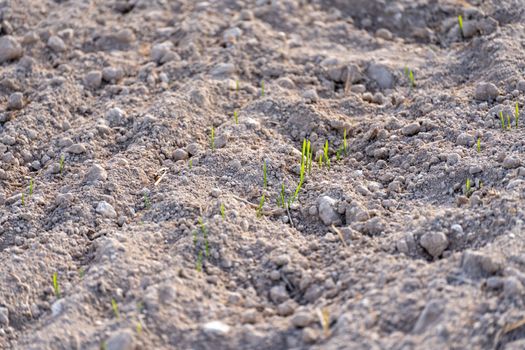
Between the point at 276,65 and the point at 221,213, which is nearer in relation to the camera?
the point at 221,213

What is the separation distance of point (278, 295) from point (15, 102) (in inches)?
71.0

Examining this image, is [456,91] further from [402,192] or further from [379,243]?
[379,243]

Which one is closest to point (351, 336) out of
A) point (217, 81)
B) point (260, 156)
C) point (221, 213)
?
point (221, 213)

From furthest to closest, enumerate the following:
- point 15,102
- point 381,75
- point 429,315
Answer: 1. point 381,75
2. point 15,102
3. point 429,315

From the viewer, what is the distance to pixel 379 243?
283cm

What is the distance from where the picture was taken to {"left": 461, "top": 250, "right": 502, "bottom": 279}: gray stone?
2.54 metres

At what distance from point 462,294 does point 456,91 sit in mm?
1449

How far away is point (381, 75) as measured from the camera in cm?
385

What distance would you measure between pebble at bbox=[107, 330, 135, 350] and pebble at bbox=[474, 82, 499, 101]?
1981 mm

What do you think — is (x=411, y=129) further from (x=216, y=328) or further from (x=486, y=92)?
(x=216, y=328)

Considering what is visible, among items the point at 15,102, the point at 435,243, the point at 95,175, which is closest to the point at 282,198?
the point at 435,243

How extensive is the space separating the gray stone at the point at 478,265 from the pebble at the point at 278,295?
62 cm

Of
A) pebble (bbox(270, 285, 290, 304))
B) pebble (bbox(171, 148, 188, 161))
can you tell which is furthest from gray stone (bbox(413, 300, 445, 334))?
pebble (bbox(171, 148, 188, 161))

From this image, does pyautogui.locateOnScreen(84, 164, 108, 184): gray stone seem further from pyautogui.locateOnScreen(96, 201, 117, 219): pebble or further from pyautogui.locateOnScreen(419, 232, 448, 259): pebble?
pyautogui.locateOnScreen(419, 232, 448, 259): pebble
